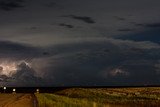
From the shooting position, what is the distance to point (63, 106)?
43469mm

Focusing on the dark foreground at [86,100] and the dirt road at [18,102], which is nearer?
the dark foreground at [86,100]

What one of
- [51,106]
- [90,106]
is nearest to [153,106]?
[90,106]

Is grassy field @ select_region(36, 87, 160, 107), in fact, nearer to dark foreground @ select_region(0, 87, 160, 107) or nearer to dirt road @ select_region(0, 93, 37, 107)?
dark foreground @ select_region(0, 87, 160, 107)

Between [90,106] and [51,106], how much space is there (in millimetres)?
5319

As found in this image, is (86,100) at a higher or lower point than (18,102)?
higher

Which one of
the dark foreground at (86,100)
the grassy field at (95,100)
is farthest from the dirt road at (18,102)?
the grassy field at (95,100)

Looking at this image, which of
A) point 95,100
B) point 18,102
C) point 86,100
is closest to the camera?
point 86,100

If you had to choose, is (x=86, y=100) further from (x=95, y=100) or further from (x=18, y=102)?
(x=18, y=102)

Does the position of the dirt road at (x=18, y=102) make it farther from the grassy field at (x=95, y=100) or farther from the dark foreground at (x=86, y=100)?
the grassy field at (x=95, y=100)

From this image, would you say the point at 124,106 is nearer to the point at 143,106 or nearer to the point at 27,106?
the point at 143,106

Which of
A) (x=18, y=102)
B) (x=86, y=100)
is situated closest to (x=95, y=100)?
(x=86, y=100)

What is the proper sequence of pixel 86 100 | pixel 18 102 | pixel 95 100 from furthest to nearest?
pixel 18 102, pixel 95 100, pixel 86 100

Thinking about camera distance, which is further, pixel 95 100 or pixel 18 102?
pixel 18 102

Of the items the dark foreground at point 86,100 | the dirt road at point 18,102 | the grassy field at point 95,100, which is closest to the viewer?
the dark foreground at point 86,100
